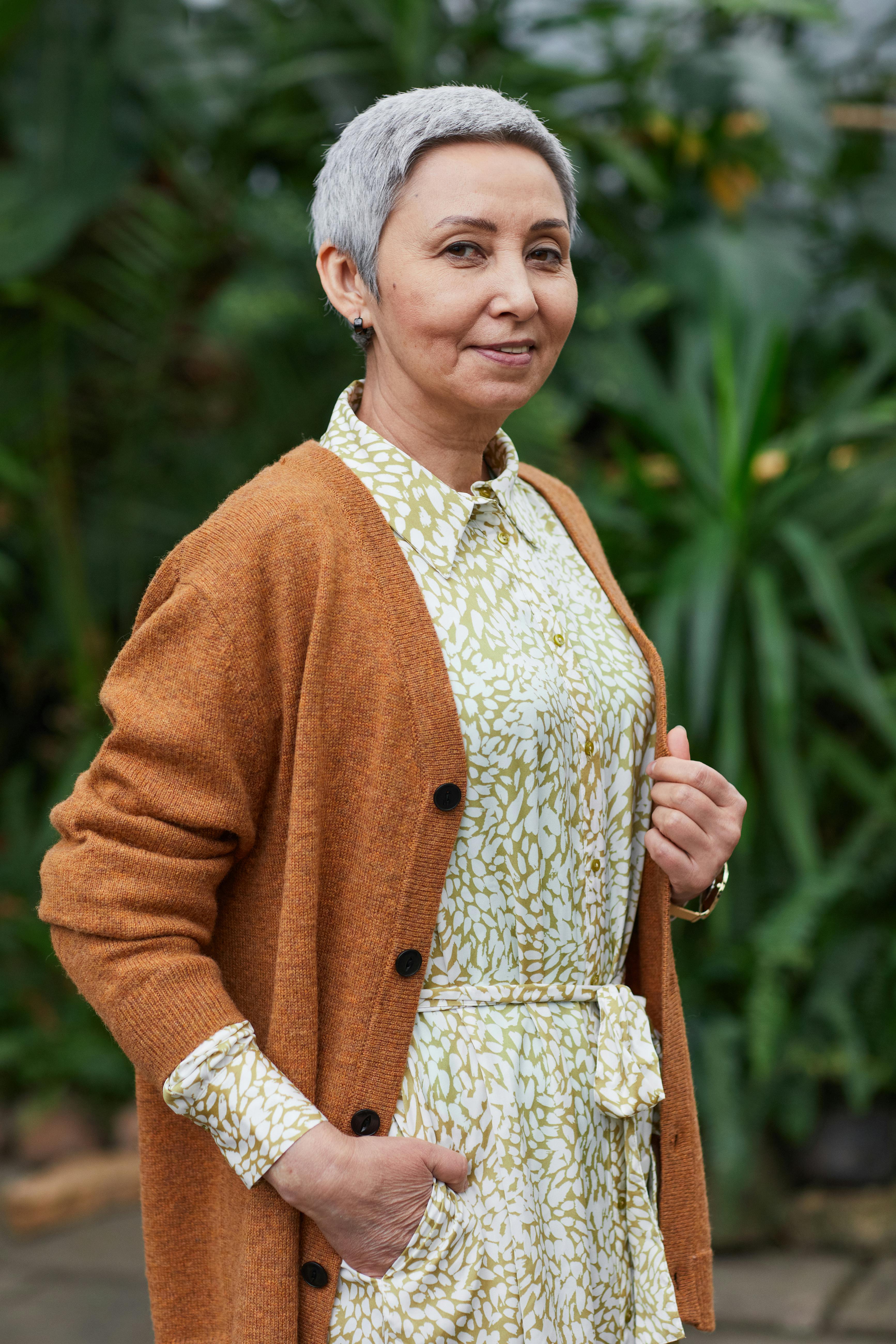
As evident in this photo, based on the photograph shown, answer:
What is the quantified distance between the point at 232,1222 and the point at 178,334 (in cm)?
410

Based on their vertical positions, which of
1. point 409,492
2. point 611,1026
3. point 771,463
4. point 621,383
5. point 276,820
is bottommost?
point 611,1026

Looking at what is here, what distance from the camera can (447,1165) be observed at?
1.27 meters

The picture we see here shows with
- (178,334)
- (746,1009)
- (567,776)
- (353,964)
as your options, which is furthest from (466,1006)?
(178,334)

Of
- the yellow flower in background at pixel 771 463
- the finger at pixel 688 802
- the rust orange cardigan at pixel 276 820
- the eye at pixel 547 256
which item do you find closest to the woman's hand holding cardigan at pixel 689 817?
the finger at pixel 688 802

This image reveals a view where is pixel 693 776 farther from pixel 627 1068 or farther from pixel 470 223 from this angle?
pixel 470 223

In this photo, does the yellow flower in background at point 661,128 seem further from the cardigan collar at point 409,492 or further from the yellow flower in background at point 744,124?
the cardigan collar at point 409,492

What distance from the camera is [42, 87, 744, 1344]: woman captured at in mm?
1244

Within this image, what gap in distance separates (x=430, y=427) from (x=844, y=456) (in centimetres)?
307

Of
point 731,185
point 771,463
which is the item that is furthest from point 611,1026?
point 731,185

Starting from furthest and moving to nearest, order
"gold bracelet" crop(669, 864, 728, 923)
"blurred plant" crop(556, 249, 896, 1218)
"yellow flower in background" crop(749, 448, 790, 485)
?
1. "yellow flower in background" crop(749, 448, 790, 485)
2. "blurred plant" crop(556, 249, 896, 1218)
3. "gold bracelet" crop(669, 864, 728, 923)

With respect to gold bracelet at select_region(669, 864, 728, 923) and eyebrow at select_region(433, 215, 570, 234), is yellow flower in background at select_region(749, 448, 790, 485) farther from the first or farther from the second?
eyebrow at select_region(433, 215, 570, 234)

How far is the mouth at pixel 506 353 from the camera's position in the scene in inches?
52.9

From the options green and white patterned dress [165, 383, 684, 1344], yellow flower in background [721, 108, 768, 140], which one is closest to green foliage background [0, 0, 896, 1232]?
yellow flower in background [721, 108, 768, 140]

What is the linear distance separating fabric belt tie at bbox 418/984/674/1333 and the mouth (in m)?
0.62
